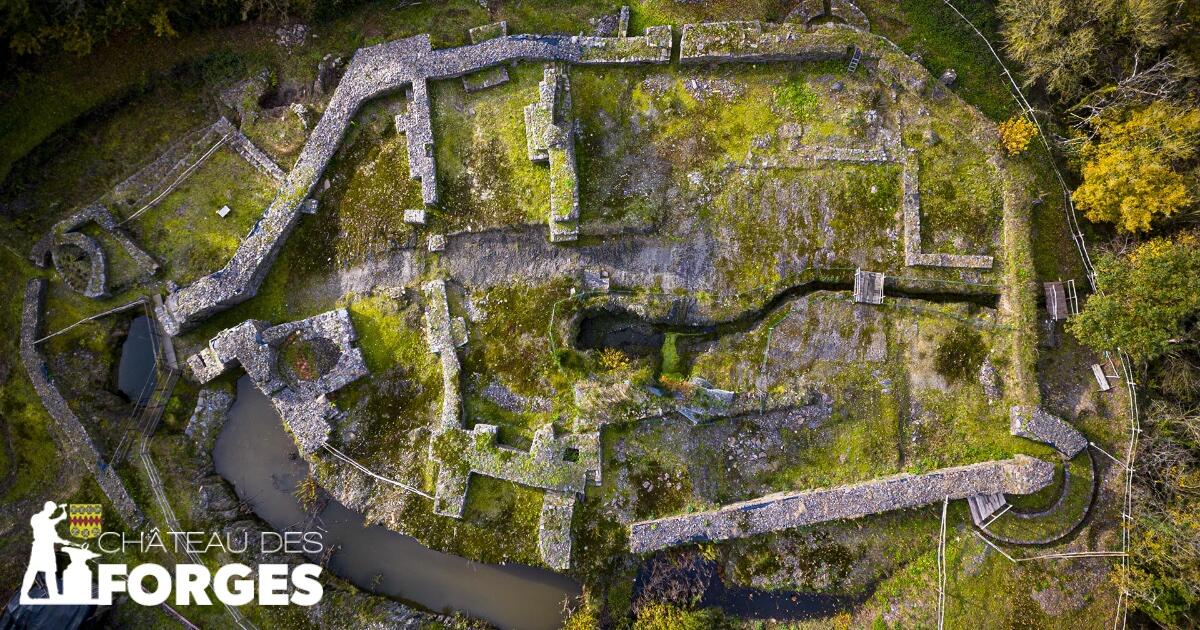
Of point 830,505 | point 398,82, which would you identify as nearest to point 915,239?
point 830,505

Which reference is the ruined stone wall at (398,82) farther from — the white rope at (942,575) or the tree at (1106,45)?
the white rope at (942,575)

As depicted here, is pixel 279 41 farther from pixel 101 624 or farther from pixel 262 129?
pixel 101 624

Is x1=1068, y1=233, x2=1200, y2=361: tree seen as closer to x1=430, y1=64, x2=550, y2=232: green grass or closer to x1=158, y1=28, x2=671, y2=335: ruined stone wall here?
x1=158, y1=28, x2=671, y2=335: ruined stone wall

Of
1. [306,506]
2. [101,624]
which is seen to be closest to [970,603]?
[306,506]

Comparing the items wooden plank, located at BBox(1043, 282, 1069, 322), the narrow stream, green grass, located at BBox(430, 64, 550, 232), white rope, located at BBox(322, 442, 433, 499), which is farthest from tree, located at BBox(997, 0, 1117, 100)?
the narrow stream

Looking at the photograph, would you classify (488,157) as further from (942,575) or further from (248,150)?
(942,575)

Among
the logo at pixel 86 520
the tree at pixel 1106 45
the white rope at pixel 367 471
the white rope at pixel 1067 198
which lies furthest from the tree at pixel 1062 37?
the logo at pixel 86 520
